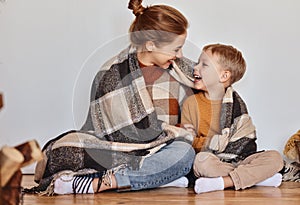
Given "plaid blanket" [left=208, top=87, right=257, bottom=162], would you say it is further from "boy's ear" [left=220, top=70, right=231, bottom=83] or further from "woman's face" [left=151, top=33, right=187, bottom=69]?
"woman's face" [left=151, top=33, right=187, bottom=69]

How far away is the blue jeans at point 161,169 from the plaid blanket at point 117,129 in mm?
31

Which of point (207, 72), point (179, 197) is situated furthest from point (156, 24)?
point (179, 197)

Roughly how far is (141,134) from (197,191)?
29 centimetres

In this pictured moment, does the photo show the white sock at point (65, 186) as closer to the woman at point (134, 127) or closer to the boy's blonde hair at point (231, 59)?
the woman at point (134, 127)

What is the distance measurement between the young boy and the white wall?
22cm

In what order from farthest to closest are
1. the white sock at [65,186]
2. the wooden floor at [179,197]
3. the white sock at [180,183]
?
the white sock at [180,183] < the white sock at [65,186] < the wooden floor at [179,197]

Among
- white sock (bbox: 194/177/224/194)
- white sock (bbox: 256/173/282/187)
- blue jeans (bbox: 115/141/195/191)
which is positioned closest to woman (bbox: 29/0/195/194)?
blue jeans (bbox: 115/141/195/191)

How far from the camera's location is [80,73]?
236 cm

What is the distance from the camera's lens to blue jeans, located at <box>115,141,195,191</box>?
1.90 metres

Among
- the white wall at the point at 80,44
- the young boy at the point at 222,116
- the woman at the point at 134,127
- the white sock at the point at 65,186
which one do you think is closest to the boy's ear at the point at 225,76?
the young boy at the point at 222,116

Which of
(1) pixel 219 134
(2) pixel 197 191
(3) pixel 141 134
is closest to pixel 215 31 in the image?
(1) pixel 219 134

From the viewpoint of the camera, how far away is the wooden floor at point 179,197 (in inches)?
67.4

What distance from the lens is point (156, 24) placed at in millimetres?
2020

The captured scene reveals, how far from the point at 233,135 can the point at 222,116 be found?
0.09 metres
